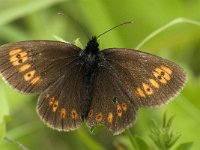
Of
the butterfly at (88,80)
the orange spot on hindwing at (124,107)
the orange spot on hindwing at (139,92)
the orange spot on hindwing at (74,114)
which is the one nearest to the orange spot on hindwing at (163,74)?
the butterfly at (88,80)

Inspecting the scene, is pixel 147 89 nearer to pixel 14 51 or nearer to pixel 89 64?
pixel 89 64

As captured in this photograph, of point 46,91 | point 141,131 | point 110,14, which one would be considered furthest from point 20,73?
point 110,14

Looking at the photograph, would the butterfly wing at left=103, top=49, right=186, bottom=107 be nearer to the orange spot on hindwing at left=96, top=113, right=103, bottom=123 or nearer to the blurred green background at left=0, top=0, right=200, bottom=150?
the orange spot on hindwing at left=96, top=113, right=103, bottom=123

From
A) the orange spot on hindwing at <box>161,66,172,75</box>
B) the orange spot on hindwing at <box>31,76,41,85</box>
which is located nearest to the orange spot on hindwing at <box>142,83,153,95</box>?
the orange spot on hindwing at <box>161,66,172,75</box>

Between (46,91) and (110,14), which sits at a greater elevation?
(46,91)

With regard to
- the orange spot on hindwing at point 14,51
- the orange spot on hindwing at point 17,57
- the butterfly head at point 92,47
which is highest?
the orange spot on hindwing at point 14,51

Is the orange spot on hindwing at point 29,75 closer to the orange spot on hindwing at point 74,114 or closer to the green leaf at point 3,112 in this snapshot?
the green leaf at point 3,112

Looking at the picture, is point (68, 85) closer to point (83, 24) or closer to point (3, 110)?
point (3, 110)
